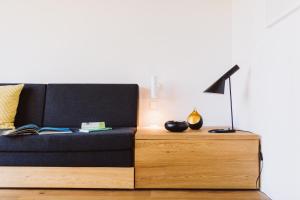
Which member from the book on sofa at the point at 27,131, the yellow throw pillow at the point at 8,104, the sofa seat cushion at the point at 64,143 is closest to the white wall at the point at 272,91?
the sofa seat cushion at the point at 64,143

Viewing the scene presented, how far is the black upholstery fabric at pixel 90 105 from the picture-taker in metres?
2.49

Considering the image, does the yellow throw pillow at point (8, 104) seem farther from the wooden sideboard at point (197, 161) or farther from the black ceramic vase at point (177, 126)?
the black ceramic vase at point (177, 126)

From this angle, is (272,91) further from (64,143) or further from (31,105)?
(31,105)

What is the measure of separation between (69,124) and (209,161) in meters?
1.35

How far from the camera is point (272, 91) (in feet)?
6.01

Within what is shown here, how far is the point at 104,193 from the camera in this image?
6.50ft

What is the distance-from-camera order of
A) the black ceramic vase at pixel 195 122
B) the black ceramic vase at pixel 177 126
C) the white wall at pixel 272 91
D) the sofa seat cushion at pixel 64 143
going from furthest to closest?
the black ceramic vase at pixel 195 122 → the black ceramic vase at pixel 177 126 → the sofa seat cushion at pixel 64 143 → the white wall at pixel 272 91

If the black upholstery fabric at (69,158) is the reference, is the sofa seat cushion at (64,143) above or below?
above

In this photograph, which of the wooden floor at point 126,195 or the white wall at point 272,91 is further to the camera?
the wooden floor at point 126,195

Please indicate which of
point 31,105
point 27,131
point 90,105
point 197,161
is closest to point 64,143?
point 27,131

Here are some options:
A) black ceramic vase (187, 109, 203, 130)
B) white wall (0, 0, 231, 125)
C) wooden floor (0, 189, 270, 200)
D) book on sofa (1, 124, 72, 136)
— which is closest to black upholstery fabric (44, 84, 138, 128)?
white wall (0, 0, 231, 125)

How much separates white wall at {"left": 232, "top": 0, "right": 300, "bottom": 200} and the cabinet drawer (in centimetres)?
14

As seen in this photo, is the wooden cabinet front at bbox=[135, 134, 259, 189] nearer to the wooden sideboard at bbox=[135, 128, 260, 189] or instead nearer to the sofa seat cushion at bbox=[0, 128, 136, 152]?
the wooden sideboard at bbox=[135, 128, 260, 189]

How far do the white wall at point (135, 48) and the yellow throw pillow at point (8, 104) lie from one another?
1.13 ft
